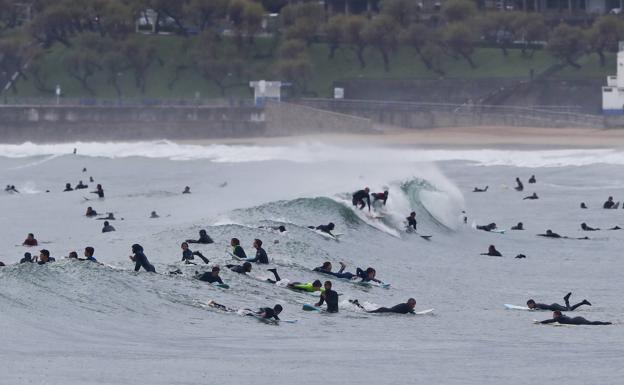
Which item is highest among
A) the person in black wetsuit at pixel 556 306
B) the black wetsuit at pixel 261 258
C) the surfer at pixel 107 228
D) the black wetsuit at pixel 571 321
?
the black wetsuit at pixel 261 258

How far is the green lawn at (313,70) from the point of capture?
93688mm

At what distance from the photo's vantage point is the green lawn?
3688 inches

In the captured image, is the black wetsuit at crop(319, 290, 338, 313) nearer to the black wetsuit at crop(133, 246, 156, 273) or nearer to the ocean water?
the ocean water

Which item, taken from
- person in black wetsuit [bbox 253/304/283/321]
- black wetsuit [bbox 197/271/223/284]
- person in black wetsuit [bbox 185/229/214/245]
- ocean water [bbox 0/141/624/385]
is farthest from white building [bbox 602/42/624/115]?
person in black wetsuit [bbox 253/304/283/321]

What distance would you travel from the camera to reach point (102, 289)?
85.3 feet

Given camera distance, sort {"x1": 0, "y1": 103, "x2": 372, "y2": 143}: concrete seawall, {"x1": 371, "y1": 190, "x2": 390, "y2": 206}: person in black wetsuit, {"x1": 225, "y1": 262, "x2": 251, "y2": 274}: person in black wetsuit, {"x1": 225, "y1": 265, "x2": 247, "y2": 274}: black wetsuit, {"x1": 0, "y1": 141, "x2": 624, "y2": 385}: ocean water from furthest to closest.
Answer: {"x1": 0, "y1": 103, "x2": 372, "y2": 143}: concrete seawall
{"x1": 371, "y1": 190, "x2": 390, "y2": 206}: person in black wetsuit
{"x1": 225, "y1": 265, "x2": 247, "y2": 274}: black wetsuit
{"x1": 225, "y1": 262, "x2": 251, "y2": 274}: person in black wetsuit
{"x1": 0, "y1": 141, "x2": 624, "y2": 385}: ocean water

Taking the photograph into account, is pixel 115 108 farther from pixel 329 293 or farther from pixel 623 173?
pixel 329 293

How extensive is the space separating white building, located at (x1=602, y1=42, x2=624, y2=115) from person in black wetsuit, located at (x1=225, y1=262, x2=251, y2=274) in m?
57.3

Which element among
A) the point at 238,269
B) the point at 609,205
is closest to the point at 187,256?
the point at 238,269

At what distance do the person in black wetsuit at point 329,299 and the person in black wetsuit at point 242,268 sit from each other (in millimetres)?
2424

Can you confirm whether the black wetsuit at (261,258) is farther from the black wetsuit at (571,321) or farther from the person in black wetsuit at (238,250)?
the black wetsuit at (571,321)

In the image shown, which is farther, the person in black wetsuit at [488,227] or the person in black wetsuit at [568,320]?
the person in black wetsuit at [488,227]

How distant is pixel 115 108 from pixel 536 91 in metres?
22.2

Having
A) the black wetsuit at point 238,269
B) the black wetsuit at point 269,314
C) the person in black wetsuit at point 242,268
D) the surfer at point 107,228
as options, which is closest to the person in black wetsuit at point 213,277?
the person in black wetsuit at point 242,268
